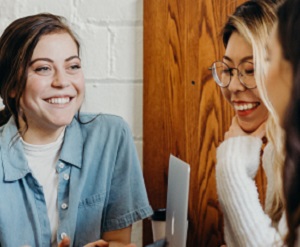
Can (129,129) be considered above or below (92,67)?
below

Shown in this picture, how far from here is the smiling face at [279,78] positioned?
2.05 ft

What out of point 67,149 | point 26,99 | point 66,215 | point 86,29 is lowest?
point 66,215

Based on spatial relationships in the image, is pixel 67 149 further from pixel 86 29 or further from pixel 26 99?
pixel 86 29

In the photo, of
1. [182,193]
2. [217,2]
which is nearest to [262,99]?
[182,193]

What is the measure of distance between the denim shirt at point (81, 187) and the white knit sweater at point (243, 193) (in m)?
0.25

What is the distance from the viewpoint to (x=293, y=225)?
0.61 metres

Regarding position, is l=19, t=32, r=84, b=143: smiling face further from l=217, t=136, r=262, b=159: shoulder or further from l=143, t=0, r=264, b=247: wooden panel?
l=217, t=136, r=262, b=159: shoulder

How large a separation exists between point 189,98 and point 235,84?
240 millimetres

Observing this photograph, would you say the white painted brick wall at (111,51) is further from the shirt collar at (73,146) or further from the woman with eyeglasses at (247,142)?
the woman with eyeglasses at (247,142)

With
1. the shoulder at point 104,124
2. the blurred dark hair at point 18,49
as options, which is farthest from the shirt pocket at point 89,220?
the blurred dark hair at point 18,49

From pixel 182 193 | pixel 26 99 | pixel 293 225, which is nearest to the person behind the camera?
pixel 293 225

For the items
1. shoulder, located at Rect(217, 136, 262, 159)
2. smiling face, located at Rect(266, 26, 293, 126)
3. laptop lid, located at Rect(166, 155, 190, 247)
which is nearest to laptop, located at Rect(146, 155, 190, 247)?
laptop lid, located at Rect(166, 155, 190, 247)

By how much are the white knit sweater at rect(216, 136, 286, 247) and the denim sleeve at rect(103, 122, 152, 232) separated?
232 millimetres

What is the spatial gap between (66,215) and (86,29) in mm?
446
